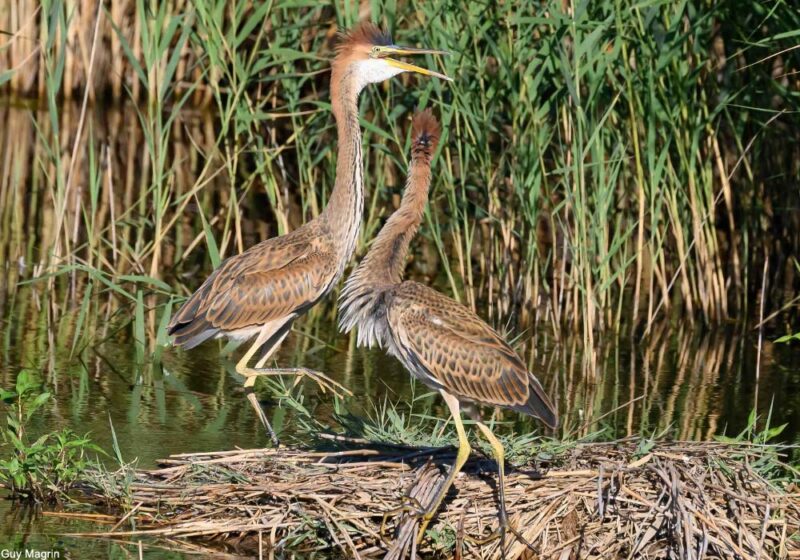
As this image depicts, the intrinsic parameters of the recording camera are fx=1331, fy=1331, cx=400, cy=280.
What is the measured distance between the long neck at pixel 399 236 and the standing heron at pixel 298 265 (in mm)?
775

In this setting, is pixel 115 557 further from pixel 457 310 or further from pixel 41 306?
pixel 41 306

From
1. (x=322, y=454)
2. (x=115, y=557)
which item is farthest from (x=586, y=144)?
(x=115, y=557)

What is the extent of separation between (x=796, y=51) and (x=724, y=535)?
4.35 m

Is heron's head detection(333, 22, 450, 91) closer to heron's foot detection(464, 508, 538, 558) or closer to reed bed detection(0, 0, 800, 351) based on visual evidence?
reed bed detection(0, 0, 800, 351)

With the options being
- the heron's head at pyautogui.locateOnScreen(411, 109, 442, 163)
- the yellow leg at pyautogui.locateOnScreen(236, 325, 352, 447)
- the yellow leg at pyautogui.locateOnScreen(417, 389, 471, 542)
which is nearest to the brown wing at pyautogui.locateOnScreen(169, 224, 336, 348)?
the yellow leg at pyautogui.locateOnScreen(236, 325, 352, 447)

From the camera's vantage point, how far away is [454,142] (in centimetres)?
984

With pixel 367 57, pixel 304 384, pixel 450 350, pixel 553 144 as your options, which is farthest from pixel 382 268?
pixel 553 144

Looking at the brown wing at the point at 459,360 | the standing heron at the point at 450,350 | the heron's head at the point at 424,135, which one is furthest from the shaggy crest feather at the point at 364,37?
the brown wing at the point at 459,360

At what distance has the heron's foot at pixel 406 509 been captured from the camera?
5453 mm

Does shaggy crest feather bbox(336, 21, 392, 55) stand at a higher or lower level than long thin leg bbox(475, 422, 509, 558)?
higher

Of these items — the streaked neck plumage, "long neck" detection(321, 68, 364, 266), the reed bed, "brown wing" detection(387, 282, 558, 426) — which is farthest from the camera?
the reed bed

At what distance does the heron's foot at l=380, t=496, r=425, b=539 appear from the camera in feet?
17.9

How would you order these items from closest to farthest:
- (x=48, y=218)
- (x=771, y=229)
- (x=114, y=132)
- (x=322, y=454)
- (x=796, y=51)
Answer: (x=322, y=454) → (x=796, y=51) → (x=771, y=229) → (x=48, y=218) → (x=114, y=132)

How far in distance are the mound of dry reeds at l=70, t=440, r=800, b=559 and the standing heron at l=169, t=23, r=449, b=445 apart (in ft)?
4.05
